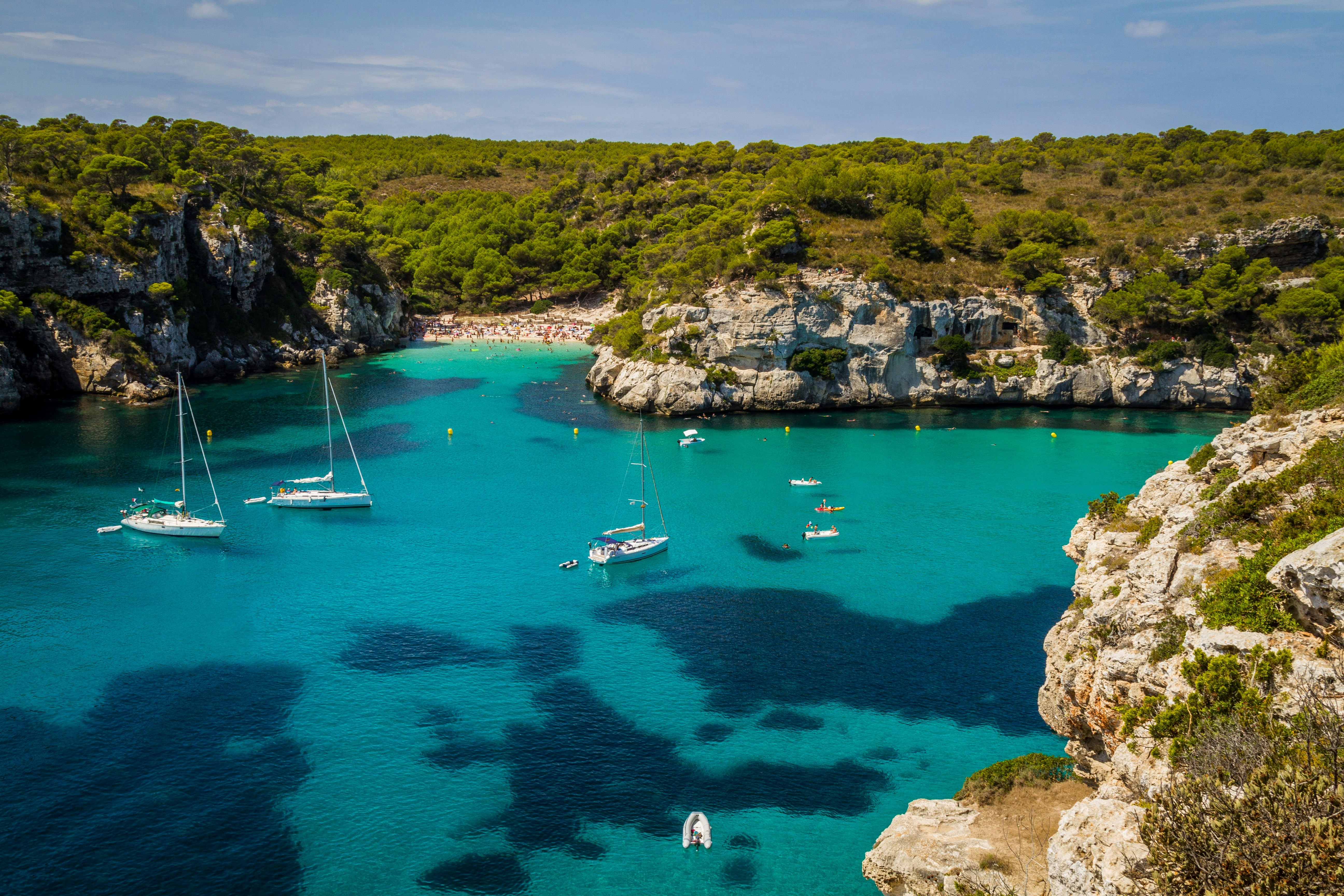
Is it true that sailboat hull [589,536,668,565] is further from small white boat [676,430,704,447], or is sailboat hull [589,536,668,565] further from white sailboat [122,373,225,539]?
small white boat [676,430,704,447]

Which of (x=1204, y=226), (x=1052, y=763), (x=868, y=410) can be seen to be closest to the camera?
(x=1052, y=763)

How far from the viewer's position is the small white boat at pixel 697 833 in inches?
914

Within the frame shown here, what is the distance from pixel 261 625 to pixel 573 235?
108 metres

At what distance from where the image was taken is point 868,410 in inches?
3221

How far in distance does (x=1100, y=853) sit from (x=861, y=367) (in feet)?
234

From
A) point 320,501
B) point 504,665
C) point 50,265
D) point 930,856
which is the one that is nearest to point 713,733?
point 504,665

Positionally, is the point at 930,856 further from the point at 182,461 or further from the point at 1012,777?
the point at 182,461

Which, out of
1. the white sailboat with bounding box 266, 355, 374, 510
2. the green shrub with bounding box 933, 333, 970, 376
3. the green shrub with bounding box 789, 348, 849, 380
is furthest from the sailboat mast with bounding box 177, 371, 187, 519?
the green shrub with bounding box 933, 333, 970, 376

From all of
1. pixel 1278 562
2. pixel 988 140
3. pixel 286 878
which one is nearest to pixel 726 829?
pixel 286 878

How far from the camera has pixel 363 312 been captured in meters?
111

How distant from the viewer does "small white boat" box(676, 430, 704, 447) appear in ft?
222

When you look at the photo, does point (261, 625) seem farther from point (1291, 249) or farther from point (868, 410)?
point (1291, 249)

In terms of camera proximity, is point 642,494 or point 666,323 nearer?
point 642,494

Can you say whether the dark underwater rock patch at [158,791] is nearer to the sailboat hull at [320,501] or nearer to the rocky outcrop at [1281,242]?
the sailboat hull at [320,501]
